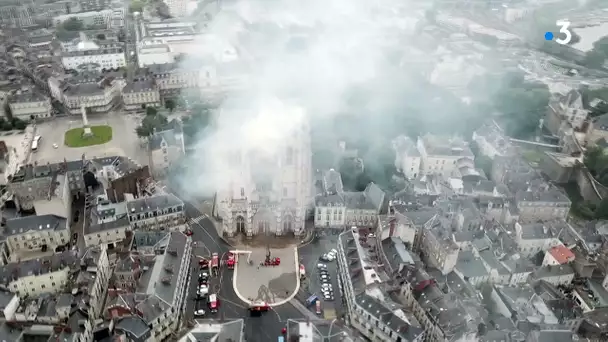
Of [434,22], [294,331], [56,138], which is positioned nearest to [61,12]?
[56,138]

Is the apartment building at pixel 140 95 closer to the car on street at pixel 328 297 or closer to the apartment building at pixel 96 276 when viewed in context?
the apartment building at pixel 96 276

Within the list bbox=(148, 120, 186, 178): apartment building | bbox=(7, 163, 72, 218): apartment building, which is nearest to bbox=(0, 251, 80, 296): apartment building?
bbox=(7, 163, 72, 218): apartment building

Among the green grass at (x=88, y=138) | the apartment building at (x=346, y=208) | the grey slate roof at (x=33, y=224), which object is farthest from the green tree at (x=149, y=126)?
the apartment building at (x=346, y=208)

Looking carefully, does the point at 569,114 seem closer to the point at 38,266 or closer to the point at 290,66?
the point at 290,66

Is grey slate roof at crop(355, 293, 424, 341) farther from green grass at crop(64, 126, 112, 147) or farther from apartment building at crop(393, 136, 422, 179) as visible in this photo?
green grass at crop(64, 126, 112, 147)

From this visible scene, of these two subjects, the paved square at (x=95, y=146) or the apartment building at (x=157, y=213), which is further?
the paved square at (x=95, y=146)

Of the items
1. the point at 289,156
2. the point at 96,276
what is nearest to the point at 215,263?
the point at 96,276
